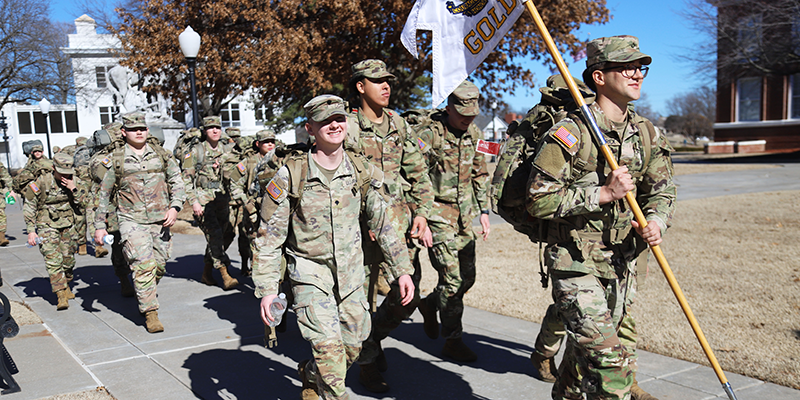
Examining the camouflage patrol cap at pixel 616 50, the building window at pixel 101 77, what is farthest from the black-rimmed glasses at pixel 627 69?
the building window at pixel 101 77

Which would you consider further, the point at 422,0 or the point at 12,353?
the point at 12,353

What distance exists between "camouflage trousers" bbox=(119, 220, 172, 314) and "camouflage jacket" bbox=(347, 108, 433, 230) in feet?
10.0

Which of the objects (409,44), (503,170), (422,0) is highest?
(422,0)

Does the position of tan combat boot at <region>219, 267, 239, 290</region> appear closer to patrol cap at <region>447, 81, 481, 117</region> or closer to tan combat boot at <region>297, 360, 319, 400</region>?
patrol cap at <region>447, 81, 481, 117</region>

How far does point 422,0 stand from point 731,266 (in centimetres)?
619

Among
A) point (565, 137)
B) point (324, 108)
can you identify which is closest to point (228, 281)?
point (324, 108)

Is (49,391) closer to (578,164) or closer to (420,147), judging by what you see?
(420,147)

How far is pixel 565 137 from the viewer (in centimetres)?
357

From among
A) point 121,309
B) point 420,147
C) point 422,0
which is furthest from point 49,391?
point 422,0

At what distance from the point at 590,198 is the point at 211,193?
24.3ft

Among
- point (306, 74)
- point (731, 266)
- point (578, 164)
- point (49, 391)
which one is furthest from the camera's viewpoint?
point (306, 74)

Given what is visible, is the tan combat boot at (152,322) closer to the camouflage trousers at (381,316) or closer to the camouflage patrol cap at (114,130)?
the camouflage patrol cap at (114,130)

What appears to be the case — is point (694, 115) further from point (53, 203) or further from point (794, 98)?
point (53, 203)

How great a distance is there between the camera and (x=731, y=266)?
8.59 metres
